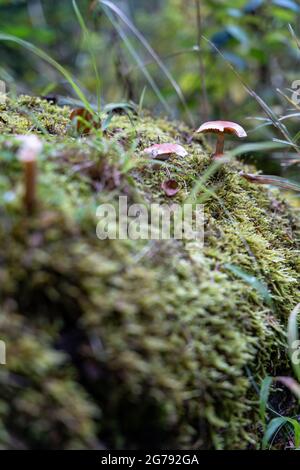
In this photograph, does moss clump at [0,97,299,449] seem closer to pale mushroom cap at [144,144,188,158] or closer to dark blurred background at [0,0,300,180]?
pale mushroom cap at [144,144,188,158]

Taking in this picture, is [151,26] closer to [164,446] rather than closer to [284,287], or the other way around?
[284,287]

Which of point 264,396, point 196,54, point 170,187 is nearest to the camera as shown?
point 264,396

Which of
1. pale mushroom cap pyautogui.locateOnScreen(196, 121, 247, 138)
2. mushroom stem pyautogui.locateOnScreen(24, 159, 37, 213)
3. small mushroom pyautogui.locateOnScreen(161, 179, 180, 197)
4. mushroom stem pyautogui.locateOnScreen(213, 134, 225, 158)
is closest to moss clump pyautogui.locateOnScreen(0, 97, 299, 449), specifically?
mushroom stem pyautogui.locateOnScreen(24, 159, 37, 213)

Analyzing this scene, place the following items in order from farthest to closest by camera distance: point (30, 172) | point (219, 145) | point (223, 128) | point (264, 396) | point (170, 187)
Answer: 1. point (219, 145)
2. point (223, 128)
3. point (170, 187)
4. point (264, 396)
5. point (30, 172)

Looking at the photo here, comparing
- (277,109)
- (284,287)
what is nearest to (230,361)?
(284,287)

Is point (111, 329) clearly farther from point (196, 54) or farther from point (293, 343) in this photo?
point (196, 54)

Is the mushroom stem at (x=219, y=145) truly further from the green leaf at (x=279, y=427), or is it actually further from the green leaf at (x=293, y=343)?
the green leaf at (x=279, y=427)

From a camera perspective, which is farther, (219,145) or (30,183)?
(219,145)

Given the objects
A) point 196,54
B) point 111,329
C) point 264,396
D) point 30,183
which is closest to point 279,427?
point 264,396
